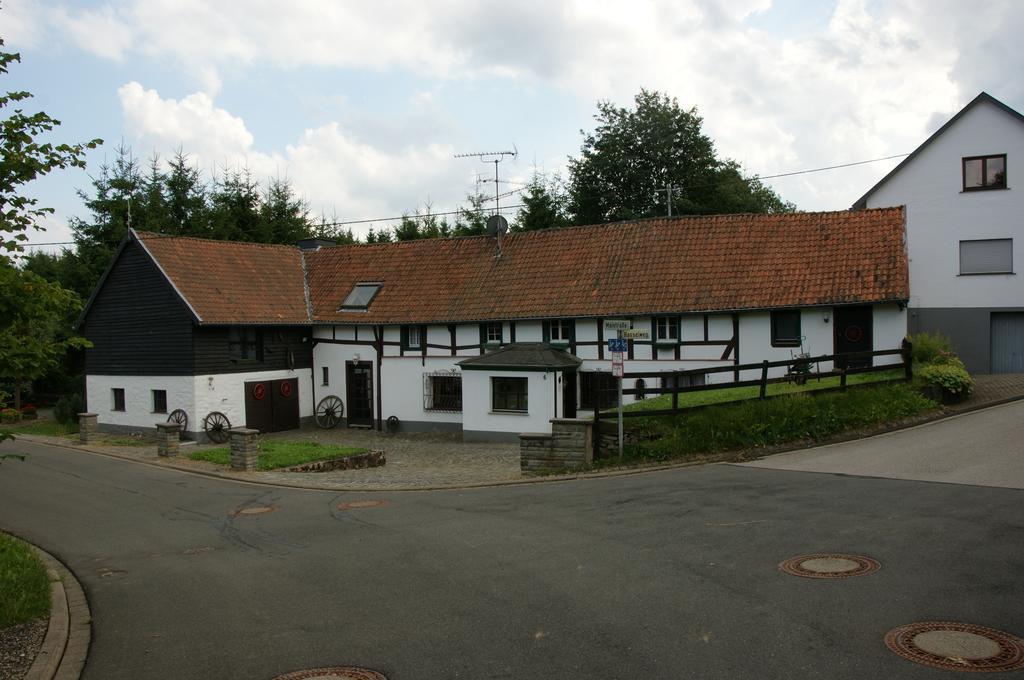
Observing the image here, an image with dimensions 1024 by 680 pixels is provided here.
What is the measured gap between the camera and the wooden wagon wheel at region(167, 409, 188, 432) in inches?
1025

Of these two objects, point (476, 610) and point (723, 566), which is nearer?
point (476, 610)

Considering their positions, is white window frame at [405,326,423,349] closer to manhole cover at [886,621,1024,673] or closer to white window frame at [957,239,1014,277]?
white window frame at [957,239,1014,277]

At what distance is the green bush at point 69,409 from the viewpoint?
32294mm

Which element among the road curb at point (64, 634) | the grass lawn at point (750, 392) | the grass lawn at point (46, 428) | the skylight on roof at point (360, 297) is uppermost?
the skylight on roof at point (360, 297)

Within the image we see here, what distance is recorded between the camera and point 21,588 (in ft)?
28.0

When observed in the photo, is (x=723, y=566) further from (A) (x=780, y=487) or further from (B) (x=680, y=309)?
(B) (x=680, y=309)

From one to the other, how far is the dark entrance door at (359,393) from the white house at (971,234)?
18.8 metres

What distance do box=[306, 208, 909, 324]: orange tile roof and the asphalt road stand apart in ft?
34.9

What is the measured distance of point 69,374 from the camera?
40000 millimetres

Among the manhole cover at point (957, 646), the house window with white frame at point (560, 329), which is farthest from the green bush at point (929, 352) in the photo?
the manhole cover at point (957, 646)

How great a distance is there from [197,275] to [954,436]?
23.1 metres

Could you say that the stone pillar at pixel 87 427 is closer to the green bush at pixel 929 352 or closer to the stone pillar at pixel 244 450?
the stone pillar at pixel 244 450

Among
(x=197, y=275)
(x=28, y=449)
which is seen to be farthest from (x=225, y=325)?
(x=28, y=449)

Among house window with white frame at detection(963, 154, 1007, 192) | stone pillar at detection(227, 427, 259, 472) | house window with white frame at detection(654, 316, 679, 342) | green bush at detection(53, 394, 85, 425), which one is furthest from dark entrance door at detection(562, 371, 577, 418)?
green bush at detection(53, 394, 85, 425)
